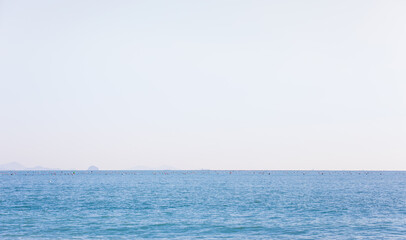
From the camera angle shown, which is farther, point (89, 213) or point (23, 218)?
point (89, 213)

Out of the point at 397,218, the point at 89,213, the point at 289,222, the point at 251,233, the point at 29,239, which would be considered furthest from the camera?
the point at 89,213

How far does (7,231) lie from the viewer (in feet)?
109

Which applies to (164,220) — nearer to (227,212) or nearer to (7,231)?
(227,212)

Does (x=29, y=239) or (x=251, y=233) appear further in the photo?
(x=251, y=233)

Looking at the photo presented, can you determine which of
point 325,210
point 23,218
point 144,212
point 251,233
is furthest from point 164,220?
point 325,210

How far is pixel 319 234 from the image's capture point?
31875 millimetres

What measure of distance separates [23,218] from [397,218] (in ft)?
137

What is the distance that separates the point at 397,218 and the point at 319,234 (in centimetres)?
1387

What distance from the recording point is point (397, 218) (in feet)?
131

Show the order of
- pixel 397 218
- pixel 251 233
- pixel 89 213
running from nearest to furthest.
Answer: pixel 251 233
pixel 397 218
pixel 89 213

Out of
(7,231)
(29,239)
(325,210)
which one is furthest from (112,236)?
(325,210)

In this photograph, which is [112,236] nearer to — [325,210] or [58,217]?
[58,217]

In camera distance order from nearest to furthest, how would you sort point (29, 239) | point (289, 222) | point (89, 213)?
point (29, 239) < point (289, 222) < point (89, 213)

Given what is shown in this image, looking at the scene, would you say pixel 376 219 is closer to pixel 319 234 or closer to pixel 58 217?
pixel 319 234
